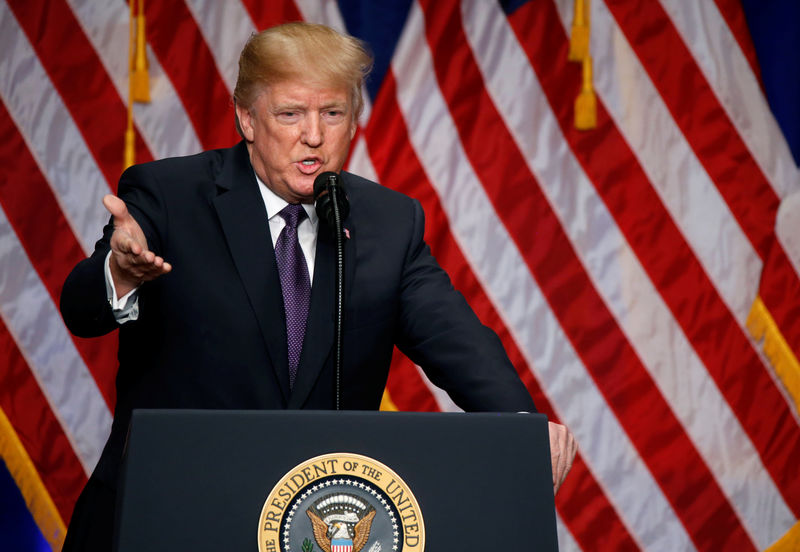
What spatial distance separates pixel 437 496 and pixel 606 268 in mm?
2053

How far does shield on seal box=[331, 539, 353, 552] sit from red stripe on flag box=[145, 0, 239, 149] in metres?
2.11

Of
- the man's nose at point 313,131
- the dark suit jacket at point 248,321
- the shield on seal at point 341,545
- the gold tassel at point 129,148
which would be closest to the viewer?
the shield on seal at point 341,545

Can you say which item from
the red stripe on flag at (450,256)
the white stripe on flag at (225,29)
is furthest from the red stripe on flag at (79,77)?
the red stripe on flag at (450,256)

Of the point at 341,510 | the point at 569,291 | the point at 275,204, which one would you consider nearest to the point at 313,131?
the point at 275,204

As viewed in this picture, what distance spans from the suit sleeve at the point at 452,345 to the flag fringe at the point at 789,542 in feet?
5.89

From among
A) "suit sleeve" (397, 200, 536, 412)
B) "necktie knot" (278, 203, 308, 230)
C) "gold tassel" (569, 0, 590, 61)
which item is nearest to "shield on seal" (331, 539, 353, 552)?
"suit sleeve" (397, 200, 536, 412)

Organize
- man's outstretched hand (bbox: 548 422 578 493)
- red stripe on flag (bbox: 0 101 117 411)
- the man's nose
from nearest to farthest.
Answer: man's outstretched hand (bbox: 548 422 578 493)
the man's nose
red stripe on flag (bbox: 0 101 117 411)

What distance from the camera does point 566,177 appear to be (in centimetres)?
306

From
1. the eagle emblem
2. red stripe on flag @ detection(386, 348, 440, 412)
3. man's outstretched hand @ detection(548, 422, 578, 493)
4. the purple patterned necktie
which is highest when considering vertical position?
the purple patterned necktie

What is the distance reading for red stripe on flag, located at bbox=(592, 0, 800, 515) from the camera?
9.87 feet

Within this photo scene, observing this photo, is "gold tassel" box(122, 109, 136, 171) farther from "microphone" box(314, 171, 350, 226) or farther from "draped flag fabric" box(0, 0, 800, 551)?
"microphone" box(314, 171, 350, 226)

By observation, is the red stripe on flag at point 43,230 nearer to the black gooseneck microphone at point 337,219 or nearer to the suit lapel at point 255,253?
the suit lapel at point 255,253

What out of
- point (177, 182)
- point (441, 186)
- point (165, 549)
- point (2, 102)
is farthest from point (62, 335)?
point (165, 549)

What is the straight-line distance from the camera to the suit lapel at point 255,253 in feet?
4.92
